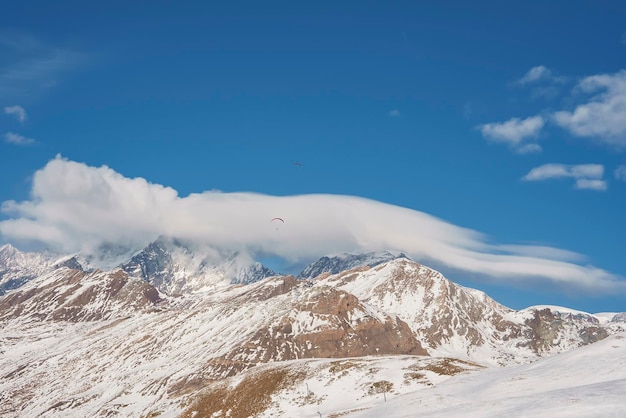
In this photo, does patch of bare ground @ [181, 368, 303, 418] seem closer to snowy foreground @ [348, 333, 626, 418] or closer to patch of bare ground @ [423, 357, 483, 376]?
patch of bare ground @ [423, 357, 483, 376]

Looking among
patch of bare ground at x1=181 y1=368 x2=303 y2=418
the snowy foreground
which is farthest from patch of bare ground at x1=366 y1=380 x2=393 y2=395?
patch of bare ground at x1=181 y1=368 x2=303 y2=418

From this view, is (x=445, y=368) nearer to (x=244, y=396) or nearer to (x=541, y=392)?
(x=244, y=396)

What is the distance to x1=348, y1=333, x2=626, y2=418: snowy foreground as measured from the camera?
3419 cm

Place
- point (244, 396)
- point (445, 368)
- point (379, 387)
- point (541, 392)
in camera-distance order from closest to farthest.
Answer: point (541, 392)
point (379, 387)
point (445, 368)
point (244, 396)

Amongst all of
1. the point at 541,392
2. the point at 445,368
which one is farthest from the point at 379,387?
the point at 541,392

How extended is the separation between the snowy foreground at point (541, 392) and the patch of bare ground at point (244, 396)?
26.7 m

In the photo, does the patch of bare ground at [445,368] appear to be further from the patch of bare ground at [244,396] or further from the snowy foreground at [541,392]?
the patch of bare ground at [244,396]

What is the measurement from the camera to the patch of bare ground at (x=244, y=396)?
76.4 metres

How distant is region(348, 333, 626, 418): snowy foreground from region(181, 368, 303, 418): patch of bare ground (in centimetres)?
2666

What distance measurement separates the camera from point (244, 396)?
8025 centimetres

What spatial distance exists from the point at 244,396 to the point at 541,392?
47.7 meters

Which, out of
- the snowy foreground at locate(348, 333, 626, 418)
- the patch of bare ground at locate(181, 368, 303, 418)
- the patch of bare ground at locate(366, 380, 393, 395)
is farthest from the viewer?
the patch of bare ground at locate(181, 368, 303, 418)

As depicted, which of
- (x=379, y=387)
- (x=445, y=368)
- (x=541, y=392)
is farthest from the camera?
(x=445, y=368)

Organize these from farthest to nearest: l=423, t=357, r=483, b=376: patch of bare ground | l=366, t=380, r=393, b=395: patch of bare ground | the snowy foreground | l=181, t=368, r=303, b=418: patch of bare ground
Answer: l=181, t=368, r=303, b=418: patch of bare ground
l=423, t=357, r=483, b=376: patch of bare ground
l=366, t=380, r=393, b=395: patch of bare ground
the snowy foreground
